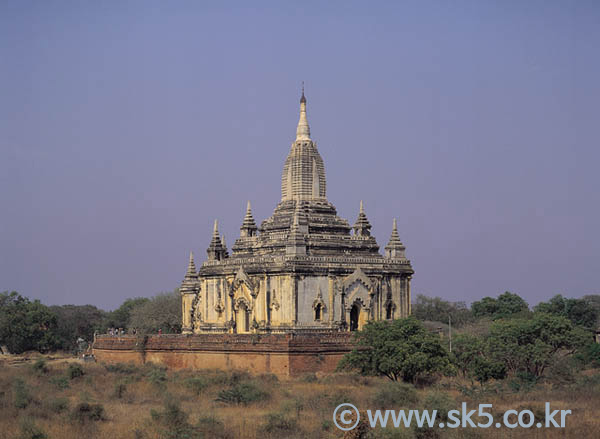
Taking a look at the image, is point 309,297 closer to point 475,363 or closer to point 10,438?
point 475,363

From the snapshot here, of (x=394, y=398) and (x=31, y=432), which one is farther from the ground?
(x=394, y=398)

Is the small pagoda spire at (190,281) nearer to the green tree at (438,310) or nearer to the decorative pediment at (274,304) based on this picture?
the decorative pediment at (274,304)

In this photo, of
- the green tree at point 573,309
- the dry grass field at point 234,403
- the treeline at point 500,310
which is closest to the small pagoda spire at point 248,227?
the dry grass field at point 234,403

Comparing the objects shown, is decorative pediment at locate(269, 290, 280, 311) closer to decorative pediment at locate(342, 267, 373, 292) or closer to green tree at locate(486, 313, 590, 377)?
decorative pediment at locate(342, 267, 373, 292)

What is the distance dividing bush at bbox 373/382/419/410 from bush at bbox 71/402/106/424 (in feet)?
24.7

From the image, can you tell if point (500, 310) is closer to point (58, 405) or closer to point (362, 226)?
point (362, 226)

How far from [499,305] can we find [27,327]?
28286 millimetres

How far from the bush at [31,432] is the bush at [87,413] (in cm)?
196

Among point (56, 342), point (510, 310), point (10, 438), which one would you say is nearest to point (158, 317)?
point (56, 342)

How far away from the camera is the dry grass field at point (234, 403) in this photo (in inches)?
1046

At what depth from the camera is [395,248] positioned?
150ft

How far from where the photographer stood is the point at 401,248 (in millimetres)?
45688

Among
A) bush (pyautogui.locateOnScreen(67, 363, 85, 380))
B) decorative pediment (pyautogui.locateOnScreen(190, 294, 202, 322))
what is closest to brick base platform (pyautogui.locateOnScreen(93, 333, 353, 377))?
decorative pediment (pyautogui.locateOnScreen(190, 294, 202, 322))

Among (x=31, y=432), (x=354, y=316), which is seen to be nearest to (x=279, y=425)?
(x=31, y=432)
